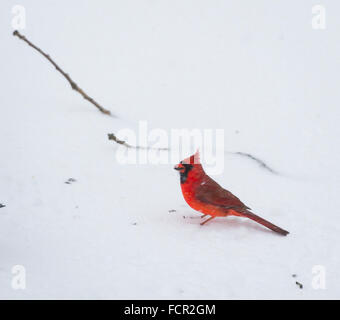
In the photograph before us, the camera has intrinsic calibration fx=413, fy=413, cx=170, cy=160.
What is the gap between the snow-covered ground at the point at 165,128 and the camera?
9.78ft

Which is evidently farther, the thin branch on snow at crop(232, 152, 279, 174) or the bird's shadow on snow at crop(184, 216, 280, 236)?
the thin branch on snow at crop(232, 152, 279, 174)

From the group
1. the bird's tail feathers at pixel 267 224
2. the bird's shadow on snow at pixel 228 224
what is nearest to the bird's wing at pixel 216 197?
the bird's tail feathers at pixel 267 224

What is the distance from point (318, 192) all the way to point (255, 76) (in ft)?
10.8

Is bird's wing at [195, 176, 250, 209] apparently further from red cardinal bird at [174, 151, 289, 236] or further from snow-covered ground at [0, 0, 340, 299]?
snow-covered ground at [0, 0, 340, 299]

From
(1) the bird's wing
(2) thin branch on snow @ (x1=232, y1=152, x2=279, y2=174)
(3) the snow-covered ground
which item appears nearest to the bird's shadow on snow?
(3) the snow-covered ground

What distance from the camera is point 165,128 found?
19.0 ft

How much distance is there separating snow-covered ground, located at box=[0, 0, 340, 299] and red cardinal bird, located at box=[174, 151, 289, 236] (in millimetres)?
162

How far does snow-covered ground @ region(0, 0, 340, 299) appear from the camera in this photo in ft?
9.78

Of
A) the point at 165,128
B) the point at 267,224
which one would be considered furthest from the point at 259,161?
the point at 267,224

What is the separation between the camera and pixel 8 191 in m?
3.90

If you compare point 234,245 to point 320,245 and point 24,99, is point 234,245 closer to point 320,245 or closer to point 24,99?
point 320,245

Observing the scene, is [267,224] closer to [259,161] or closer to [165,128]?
[259,161]

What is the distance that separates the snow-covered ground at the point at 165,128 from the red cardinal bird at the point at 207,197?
0.53 ft

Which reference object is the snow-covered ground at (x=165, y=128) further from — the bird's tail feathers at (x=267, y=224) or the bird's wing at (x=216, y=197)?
the bird's wing at (x=216, y=197)
